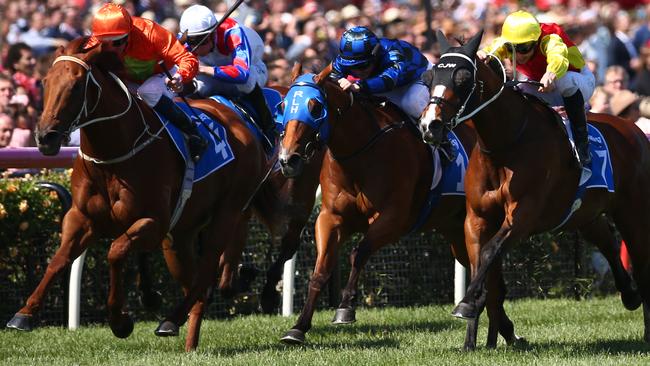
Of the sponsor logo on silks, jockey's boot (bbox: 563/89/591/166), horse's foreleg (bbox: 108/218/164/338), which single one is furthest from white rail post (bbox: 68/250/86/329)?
jockey's boot (bbox: 563/89/591/166)

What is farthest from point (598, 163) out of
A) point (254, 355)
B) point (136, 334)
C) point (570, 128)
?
point (136, 334)

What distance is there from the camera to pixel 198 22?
8.55 metres

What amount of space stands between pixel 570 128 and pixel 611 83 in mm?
5309

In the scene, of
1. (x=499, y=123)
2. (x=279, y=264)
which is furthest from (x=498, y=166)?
(x=279, y=264)

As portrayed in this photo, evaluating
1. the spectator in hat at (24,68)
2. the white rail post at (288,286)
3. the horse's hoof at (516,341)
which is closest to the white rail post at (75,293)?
the white rail post at (288,286)

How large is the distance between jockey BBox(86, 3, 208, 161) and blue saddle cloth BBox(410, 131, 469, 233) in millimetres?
1511

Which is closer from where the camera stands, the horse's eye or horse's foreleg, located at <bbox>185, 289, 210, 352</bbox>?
the horse's eye

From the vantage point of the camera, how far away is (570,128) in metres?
7.76

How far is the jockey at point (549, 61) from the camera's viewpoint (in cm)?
751

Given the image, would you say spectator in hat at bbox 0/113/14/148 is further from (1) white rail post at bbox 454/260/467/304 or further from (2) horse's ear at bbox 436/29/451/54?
(2) horse's ear at bbox 436/29/451/54

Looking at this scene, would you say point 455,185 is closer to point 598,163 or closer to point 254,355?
point 598,163

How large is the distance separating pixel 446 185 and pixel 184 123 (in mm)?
1798

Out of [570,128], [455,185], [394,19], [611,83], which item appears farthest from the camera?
[394,19]

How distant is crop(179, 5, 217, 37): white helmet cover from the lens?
336 inches
